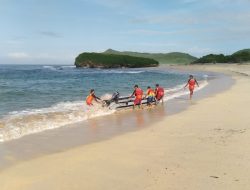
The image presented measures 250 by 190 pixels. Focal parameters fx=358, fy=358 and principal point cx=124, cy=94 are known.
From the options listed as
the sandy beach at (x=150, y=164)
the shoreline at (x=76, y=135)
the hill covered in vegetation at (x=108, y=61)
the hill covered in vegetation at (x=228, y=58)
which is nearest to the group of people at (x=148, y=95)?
the shoreline at (x=76, y=135)

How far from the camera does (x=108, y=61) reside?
466ft

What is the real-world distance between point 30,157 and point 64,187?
2729 millimetres

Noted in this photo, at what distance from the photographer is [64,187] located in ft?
23.9

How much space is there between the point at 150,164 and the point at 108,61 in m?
134

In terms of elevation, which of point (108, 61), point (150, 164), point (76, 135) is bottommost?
point (76, 135)

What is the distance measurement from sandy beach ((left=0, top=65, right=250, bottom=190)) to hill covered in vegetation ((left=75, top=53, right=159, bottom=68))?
422ft

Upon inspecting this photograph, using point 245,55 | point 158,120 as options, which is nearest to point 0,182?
point 158,120

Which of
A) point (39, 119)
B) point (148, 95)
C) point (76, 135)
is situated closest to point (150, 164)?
point (76, 135)

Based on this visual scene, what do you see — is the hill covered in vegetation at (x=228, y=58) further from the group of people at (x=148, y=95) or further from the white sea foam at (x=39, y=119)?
the white sea foam at (x=39, y=119)

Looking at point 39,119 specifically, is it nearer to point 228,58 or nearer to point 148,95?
point 148,95

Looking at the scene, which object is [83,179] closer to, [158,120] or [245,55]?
[158,120]

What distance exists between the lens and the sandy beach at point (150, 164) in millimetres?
7402

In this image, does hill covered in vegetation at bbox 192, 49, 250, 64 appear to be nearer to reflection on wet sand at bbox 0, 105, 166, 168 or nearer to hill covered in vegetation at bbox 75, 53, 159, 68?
hill covered in vegetation at bbox 75, 53, 159, 68

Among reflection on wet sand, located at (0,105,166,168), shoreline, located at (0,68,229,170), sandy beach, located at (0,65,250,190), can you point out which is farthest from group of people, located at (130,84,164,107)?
sandy beach, located at (0,65,250,190)
